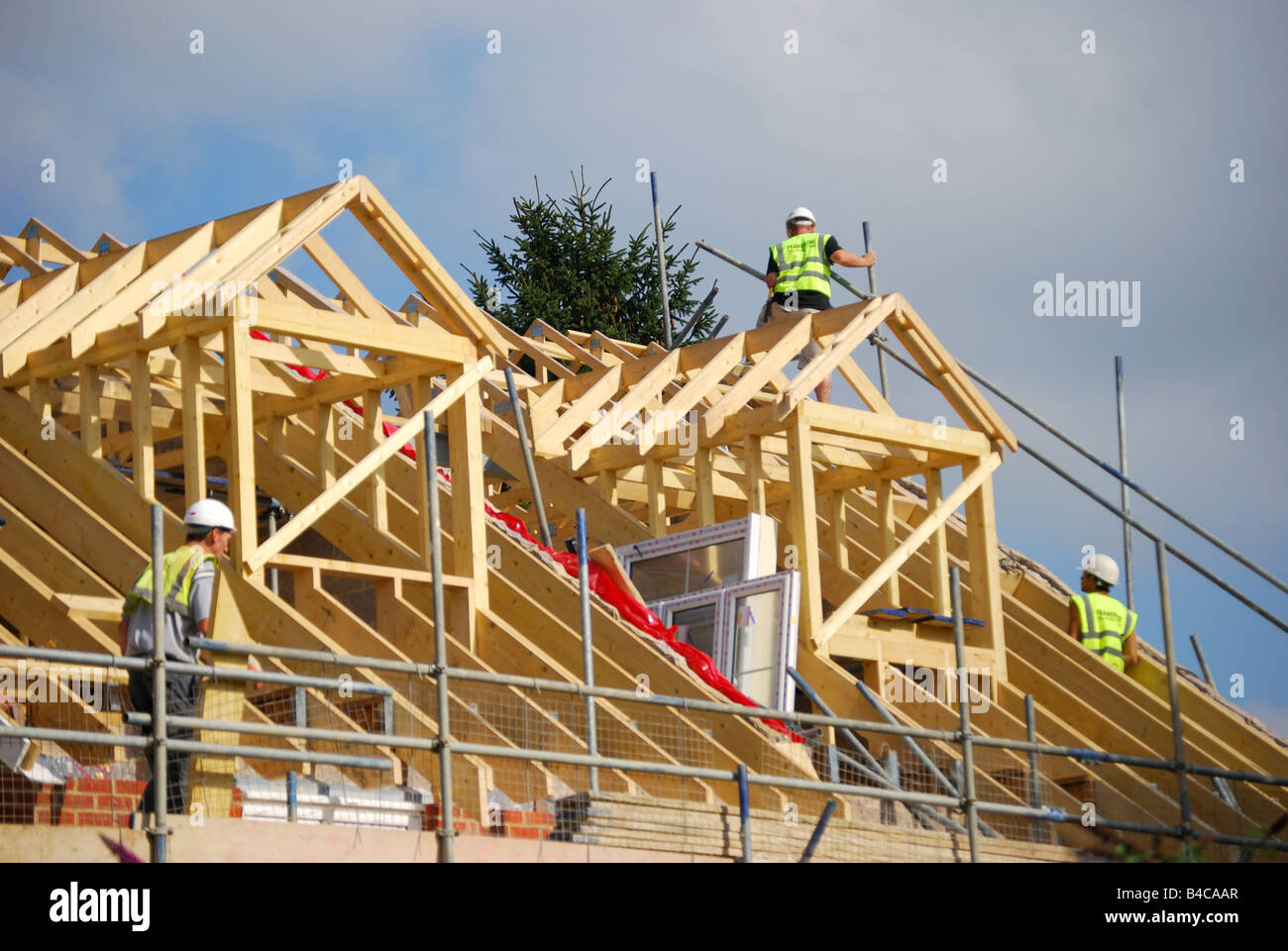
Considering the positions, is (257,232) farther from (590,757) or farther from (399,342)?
(590,757)

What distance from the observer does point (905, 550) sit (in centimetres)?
1462

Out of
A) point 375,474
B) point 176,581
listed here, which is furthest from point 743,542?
point 176,581

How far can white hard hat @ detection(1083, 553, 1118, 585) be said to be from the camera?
15.3 meters

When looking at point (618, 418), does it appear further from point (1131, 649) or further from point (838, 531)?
point (1131, 649)

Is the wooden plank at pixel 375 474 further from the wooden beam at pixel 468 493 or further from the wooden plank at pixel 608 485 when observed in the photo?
the wooden plank at pixel 608 485

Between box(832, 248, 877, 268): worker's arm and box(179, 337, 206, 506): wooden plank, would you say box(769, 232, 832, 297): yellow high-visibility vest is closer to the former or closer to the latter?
box(832, 248, 877, 268): worker's arm

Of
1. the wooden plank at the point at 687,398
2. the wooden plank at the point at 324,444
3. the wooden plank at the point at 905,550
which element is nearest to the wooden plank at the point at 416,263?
the wooden plank at the point at 324,444

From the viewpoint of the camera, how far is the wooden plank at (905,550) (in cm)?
1395

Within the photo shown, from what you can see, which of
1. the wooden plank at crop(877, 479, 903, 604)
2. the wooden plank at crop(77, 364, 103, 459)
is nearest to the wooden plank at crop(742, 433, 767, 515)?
the wooden plank at crop(877, 479, 903, 604)

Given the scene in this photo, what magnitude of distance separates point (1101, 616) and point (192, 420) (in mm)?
7491

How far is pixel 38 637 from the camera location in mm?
11062

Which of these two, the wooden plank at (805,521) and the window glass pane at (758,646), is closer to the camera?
the window glass pane at (758,646)

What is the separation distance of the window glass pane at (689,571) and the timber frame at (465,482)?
472 mm
